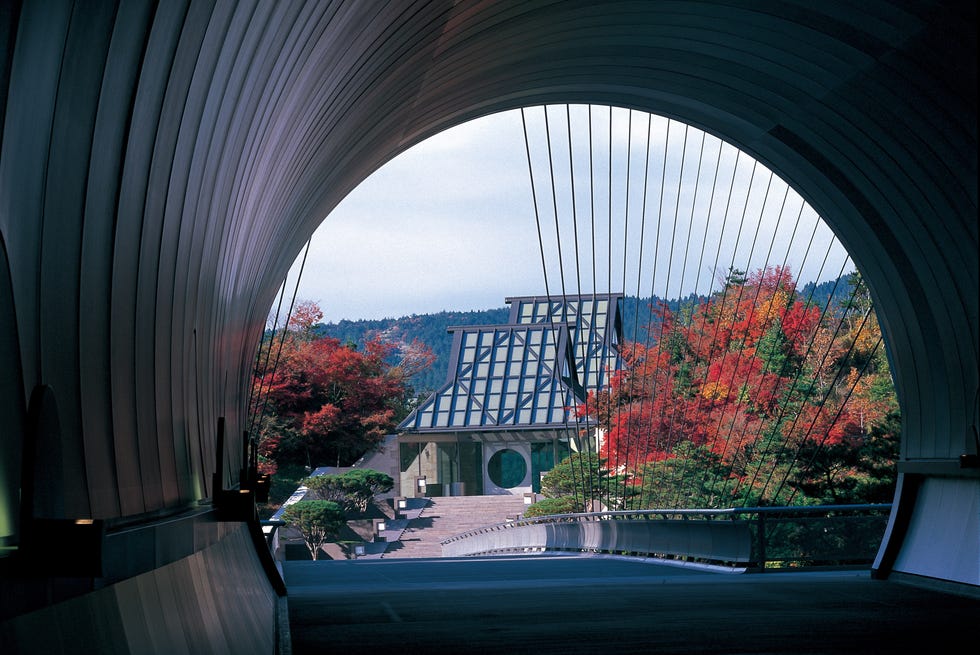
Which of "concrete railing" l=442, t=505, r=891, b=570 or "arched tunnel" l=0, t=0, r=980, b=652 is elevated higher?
"arched tunnel" l=0, t=0, r=980, b=652

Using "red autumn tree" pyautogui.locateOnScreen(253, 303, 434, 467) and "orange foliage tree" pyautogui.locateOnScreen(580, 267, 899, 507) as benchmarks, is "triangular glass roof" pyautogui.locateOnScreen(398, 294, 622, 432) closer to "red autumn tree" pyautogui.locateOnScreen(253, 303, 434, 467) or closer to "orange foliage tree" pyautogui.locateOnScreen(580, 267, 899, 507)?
"red autumn tree" pyautogui.locateOnScreen(253, 303, 434, 467)

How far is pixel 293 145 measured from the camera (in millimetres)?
7281

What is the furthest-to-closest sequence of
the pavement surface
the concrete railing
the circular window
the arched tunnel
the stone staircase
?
the circular window → the stone staircase → the concrete railing → the pavement surface → the arched tunnel

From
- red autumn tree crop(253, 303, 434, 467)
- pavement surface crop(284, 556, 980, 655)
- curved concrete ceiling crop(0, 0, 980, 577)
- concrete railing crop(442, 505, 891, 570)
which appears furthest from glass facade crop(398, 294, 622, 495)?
pavement surface crop(284, 556, 980, 655)

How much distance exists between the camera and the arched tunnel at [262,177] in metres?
2.66

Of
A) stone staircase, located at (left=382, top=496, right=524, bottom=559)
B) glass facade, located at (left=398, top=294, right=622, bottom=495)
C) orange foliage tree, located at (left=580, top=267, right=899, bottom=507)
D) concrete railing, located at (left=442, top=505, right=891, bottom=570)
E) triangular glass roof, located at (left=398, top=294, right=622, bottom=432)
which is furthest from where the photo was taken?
glass facade, located at (left=398, top=294, right=622, bottom=495)

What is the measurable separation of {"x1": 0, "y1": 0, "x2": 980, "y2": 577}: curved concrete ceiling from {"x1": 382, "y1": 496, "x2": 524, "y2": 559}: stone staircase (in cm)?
3125

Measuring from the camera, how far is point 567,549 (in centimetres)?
2698

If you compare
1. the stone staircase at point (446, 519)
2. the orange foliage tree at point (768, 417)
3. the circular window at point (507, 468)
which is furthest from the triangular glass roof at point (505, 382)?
the orange foliage tree at point (768, 417)

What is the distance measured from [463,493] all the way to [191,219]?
2112 inches

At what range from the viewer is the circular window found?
60062 mm

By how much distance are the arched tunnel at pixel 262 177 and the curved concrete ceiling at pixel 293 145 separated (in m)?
0.02

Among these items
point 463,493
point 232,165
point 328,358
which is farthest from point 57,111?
point 463,493

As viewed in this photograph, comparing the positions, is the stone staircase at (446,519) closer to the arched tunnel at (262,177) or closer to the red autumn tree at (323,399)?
the red autumn tree at (323,399)
